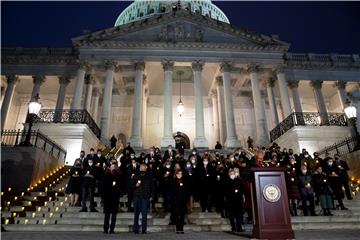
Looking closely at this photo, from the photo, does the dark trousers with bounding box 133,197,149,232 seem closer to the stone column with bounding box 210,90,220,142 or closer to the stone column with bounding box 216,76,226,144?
the stone column with bounding box 216,76,226,144

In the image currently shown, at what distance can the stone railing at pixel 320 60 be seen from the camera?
98.1ft

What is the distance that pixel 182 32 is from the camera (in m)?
27.6

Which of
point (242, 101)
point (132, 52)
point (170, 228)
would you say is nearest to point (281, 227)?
point (170, 228)

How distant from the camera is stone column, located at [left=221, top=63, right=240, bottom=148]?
76.1 ft

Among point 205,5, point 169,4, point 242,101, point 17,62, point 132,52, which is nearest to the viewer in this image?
point 132,52

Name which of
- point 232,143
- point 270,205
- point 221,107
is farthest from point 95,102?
point 270,205

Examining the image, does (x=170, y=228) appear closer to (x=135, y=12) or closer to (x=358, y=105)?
(x=358, y=105)

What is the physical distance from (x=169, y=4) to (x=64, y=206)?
51.9 m

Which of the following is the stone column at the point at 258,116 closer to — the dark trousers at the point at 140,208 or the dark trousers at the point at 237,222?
the dark trousers at the point at 237,222

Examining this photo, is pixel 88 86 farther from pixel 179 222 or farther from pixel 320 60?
pixel 320 60

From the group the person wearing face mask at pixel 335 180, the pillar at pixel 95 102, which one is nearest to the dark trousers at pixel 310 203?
the person wearing face mask at pixel 335 180

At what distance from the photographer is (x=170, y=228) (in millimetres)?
8930

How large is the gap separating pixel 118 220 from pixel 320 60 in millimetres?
28752

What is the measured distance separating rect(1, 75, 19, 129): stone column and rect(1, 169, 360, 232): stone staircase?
1938 centimetres
